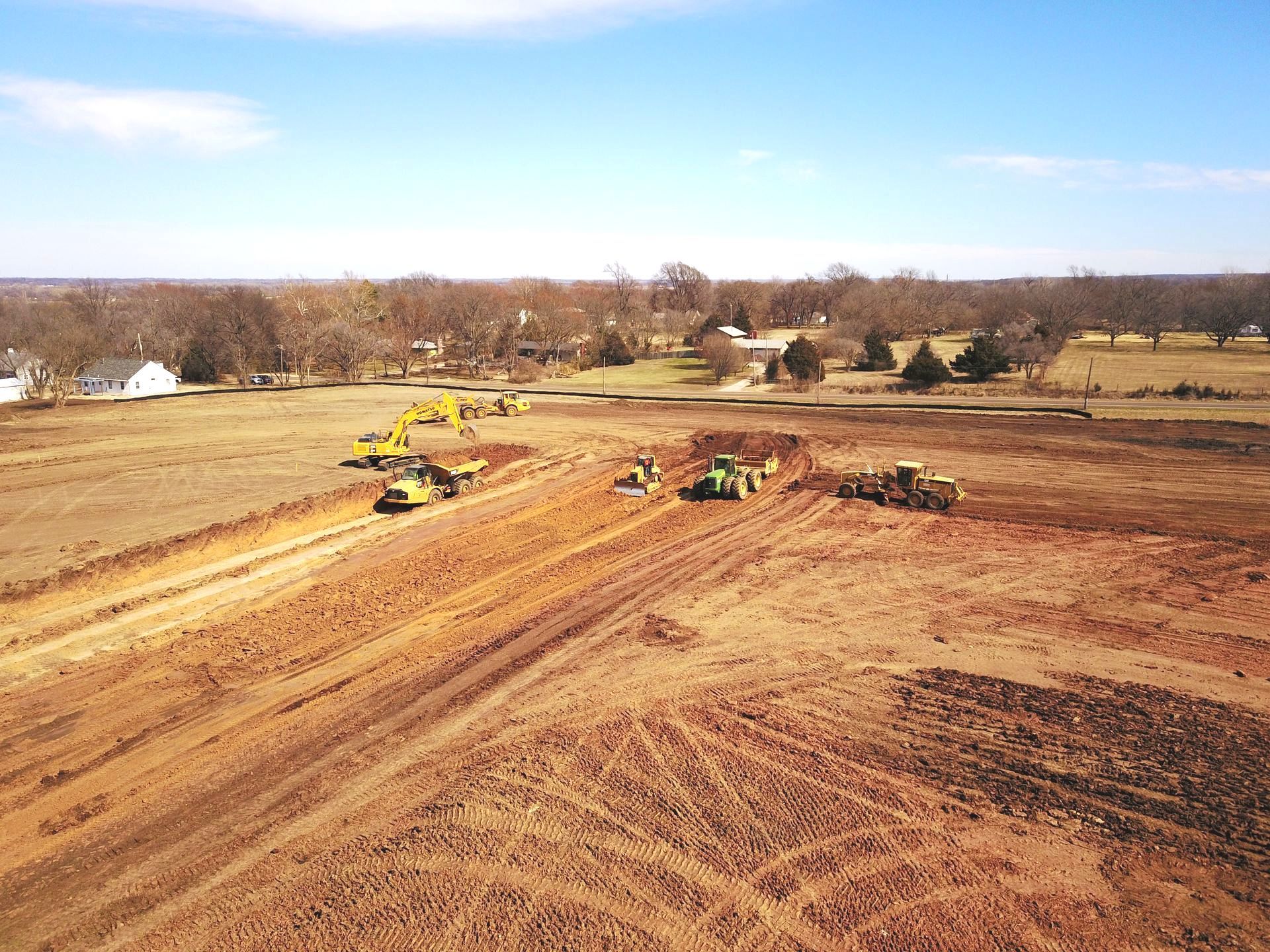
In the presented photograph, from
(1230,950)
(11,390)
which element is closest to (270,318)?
(11,390)

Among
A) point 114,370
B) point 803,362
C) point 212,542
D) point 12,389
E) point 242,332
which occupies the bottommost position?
point 212,542

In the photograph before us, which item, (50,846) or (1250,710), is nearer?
(50,846)

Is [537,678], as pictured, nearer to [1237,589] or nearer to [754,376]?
[1237,589]

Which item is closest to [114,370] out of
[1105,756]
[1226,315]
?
[1105,756]

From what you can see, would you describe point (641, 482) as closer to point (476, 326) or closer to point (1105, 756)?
point (1105, 756)

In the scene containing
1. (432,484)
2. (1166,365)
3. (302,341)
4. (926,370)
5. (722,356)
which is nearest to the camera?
(432,484)

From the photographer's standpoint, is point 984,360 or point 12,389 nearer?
point 984,360

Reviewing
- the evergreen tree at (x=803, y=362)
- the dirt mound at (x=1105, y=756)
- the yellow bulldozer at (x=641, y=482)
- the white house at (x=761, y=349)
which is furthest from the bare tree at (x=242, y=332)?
the dirt mound at (x=1105, y=756)

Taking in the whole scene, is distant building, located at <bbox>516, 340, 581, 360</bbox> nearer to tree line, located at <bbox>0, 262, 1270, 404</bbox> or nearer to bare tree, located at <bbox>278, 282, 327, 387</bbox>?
tree line, located at <bbox>0, 262, 1270, 404</bbox>
